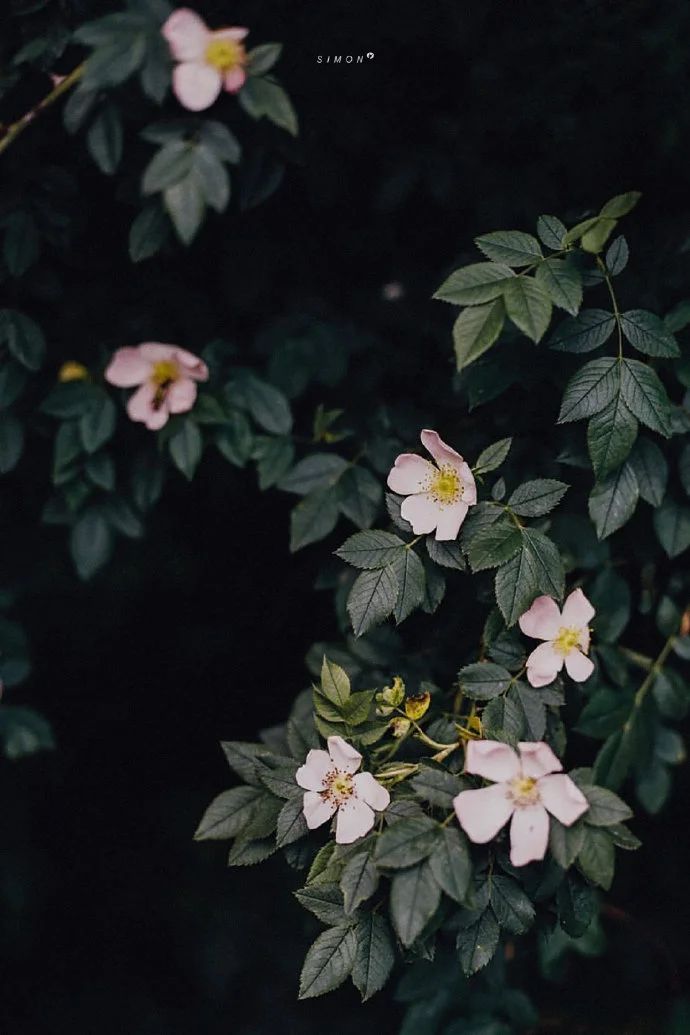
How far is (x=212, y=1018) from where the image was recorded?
2.21 metres

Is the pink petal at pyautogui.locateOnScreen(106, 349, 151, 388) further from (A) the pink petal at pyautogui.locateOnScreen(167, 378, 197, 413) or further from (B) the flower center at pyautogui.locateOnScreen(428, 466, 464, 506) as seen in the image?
(B) the flower center at pyautogui.locateOnScreen(428, 466, 464, 506)

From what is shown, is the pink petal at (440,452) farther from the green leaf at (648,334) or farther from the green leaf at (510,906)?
the green leaf at (510,906)

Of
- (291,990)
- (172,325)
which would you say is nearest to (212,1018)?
(291,990)

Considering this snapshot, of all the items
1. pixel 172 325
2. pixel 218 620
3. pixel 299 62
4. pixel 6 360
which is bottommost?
pixel 218 620

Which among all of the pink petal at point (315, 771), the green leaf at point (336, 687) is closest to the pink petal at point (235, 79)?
the green leaf at point (336, 687)

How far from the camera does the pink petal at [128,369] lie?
1.55 metres

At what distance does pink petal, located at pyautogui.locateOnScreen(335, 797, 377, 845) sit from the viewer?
1130 millimetres

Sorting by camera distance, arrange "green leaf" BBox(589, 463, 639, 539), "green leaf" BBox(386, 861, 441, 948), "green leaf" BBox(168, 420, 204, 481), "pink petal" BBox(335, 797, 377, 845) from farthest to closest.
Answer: "green leaf" BBox(168, 420, 204, 481) → "green leaf" BBox(589, 463, 639, 539) → "pink petal" BBox(335, 797, 377, 845) → "green leaf" BBox(386, 861, 441, 948)

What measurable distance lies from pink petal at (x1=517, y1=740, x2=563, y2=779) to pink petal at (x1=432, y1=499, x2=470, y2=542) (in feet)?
0.89

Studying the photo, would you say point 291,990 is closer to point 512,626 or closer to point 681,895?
point 681,895

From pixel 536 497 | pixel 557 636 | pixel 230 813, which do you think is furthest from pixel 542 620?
pixel 230 813

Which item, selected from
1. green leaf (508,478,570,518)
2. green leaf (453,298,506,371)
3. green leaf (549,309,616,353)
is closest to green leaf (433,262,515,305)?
green leaf (453,298,506,371)

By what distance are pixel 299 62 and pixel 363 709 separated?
0.95m

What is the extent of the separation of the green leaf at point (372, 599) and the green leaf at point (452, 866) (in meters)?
0.27
